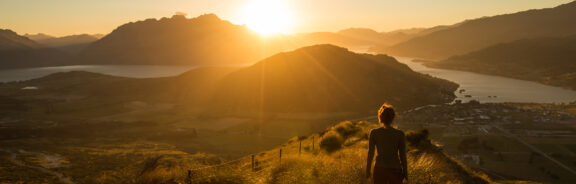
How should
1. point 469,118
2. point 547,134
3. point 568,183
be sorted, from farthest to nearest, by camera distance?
point 469,118 → point 547,134 → point 568,183

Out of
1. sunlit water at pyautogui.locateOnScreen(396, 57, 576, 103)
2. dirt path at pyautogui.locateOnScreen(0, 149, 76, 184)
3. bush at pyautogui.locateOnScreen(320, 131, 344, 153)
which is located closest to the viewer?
bush at pyautogui.locateOnScreen(320, 131, 344, 153)

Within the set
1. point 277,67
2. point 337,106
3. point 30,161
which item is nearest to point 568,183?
point 337,106

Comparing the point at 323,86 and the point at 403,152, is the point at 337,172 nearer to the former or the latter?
the point at 403,152

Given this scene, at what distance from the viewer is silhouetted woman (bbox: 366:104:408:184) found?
735 centimetres

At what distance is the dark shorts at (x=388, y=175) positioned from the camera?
750 cm

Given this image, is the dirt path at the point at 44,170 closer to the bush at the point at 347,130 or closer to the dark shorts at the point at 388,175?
the bush at the point at 347,130

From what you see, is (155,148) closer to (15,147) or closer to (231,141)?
(231,141)

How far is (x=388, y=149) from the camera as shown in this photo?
7.38m

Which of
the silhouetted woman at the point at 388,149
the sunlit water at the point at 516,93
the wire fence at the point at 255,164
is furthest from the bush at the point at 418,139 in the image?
the sunlit water at the point at 516,93

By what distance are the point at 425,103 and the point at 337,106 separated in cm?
4250

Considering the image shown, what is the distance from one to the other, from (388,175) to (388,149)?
654 mm

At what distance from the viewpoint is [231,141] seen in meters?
91.0

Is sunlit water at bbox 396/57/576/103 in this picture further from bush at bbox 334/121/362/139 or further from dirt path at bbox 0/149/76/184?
dirt path at bbox 0/149/76/184

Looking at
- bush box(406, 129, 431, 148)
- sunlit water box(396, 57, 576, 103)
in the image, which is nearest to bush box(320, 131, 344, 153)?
bush box(406, 129, 431, 148)
